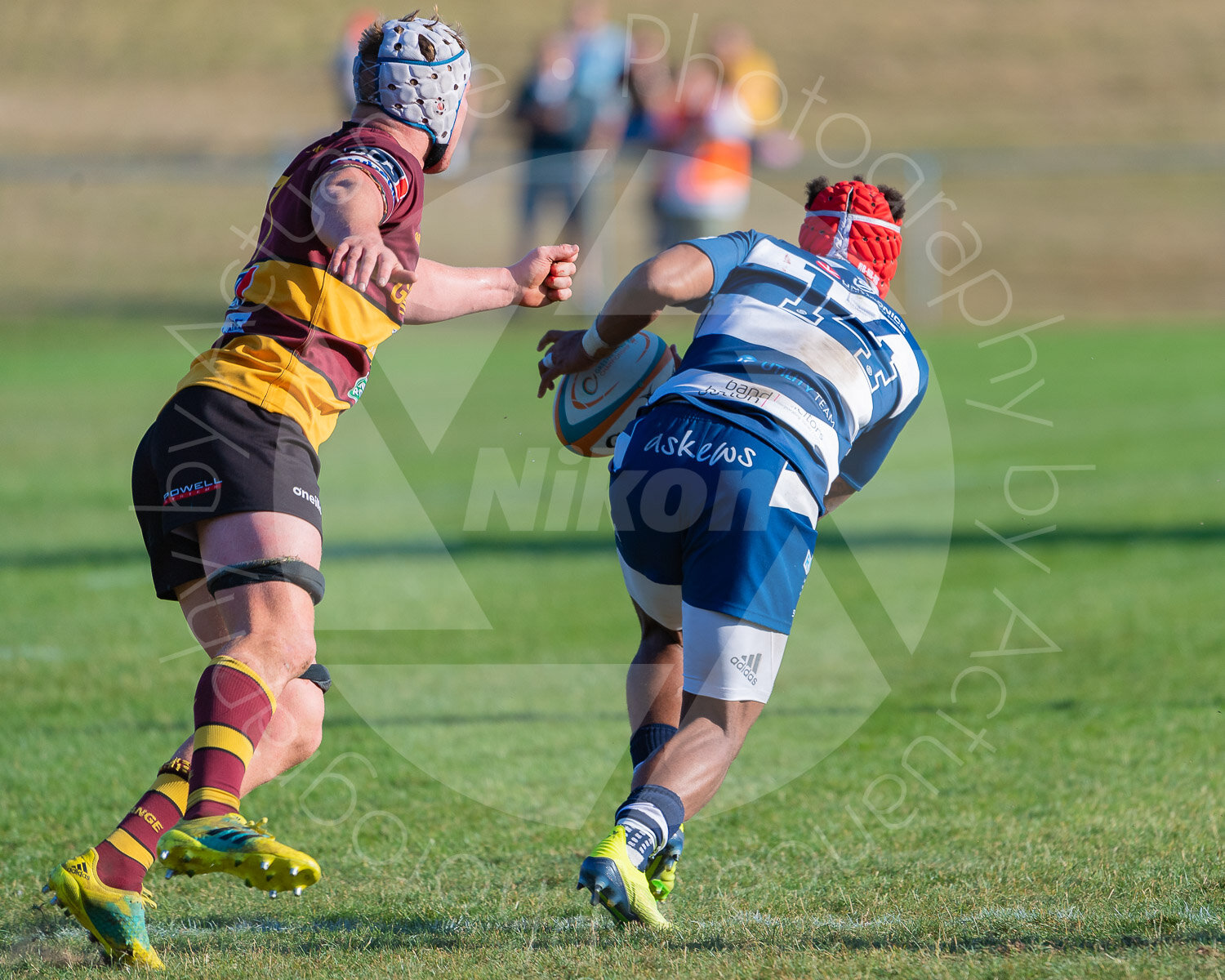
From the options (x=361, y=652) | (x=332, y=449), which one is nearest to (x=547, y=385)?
(x=361, y=652)

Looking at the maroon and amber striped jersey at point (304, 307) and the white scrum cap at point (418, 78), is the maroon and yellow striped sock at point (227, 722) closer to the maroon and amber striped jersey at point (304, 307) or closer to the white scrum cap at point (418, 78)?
the maroon and amber striped jersey at point (304, 307)

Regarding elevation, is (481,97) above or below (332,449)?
above

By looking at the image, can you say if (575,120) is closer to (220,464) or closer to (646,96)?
(646,96)

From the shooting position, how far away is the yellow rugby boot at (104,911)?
3.57 meters

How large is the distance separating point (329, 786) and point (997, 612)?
13.6 feet

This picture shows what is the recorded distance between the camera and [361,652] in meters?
7.49

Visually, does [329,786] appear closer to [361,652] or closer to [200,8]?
[361,652]

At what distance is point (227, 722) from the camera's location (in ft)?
11.6

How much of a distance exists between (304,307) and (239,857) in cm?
138

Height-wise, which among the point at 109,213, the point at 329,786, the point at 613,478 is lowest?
the point at 109,213

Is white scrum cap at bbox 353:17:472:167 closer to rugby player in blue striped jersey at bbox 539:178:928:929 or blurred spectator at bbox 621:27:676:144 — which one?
rugby player in blue striped jersey at bbox 539:178:928:929

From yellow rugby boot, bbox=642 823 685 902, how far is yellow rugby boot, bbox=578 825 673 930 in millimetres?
222

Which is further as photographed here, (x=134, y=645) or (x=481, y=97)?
(x=481, y=97)

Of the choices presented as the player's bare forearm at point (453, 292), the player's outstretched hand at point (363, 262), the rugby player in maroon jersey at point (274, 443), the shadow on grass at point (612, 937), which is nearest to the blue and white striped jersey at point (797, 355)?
the player's bare forearm at point (453, 292)
